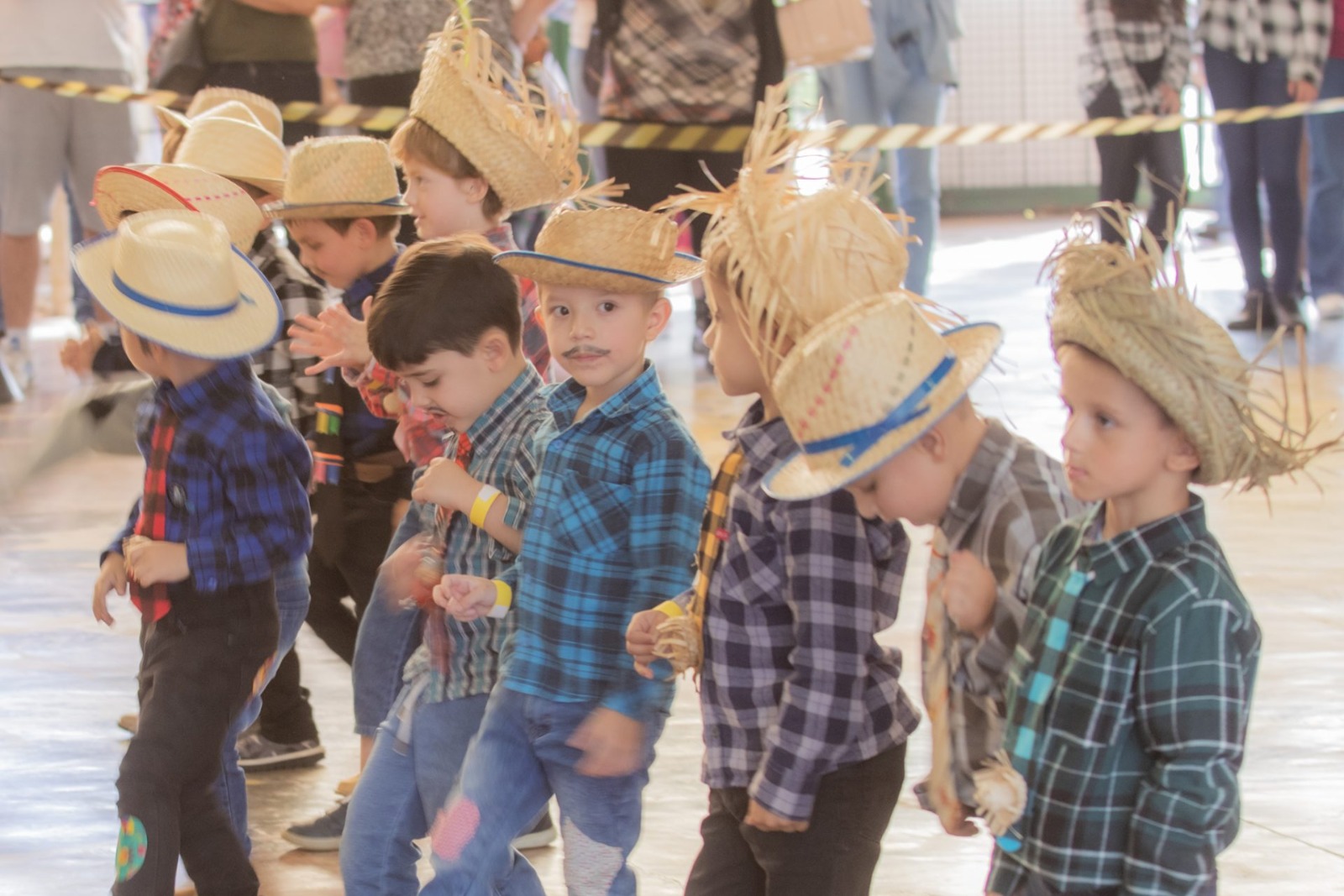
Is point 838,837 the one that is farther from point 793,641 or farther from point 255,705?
point 255,705

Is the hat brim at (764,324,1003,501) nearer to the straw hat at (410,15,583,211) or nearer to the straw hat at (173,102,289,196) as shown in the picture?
the straw hat at (410,15,583,211)

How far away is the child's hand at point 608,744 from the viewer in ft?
7.71

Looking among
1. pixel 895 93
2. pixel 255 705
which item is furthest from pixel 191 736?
pixel 895 93

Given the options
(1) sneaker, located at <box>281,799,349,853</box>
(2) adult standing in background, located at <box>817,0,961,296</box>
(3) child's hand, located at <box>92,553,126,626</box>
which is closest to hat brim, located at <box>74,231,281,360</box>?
(3) child's hand, located at <box>92,553,126,626</box>

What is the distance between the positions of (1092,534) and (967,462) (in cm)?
18

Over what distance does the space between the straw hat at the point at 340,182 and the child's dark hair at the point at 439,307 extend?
0.68m

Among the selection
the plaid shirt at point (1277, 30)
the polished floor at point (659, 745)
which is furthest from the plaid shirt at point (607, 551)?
the plaid shirt at point (1277, 30)

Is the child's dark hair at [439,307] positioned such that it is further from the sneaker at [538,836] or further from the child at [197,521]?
the sneaker at [538,836]

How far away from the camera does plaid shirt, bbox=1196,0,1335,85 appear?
26.2 feet

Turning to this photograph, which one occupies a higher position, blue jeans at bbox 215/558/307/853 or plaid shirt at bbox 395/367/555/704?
plaid shirt at bbox 395/367/555/704

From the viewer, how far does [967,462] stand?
2.01 metres

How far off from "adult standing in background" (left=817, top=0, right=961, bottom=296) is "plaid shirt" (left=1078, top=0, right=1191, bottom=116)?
2.28ft

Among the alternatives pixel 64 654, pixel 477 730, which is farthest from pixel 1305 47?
pixel 477 730

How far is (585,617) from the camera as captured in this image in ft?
7.96
